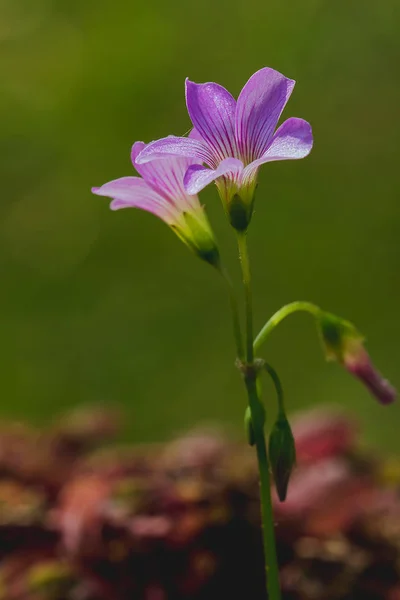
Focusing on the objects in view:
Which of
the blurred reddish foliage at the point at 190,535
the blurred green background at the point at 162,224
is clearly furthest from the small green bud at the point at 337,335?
the blurred green background at the point at 162,224

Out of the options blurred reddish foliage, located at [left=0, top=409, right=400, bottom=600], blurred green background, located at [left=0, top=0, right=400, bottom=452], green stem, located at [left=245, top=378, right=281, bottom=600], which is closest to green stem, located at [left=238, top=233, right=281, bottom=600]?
green stem, located at [left=245, top=378, right=281, bottom=600]

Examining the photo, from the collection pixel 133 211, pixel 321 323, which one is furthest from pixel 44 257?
pixel 321 323

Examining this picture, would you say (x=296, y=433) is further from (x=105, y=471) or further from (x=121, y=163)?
(x=121, y=163)

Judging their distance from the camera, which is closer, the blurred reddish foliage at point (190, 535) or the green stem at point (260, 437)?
the green stem at point (260, 437)

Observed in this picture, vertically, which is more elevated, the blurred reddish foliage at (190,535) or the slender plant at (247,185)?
the slender plant at (247,185)

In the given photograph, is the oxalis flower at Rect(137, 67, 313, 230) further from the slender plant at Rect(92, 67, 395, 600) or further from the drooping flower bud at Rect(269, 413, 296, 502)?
the drooping flower bud at Rect(269, 413, 296, 502)

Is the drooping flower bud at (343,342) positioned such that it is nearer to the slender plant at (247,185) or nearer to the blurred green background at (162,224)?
the slender plant at (247,185)

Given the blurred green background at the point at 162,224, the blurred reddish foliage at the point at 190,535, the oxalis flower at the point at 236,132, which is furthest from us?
the blurred green background at the point at 162,224
